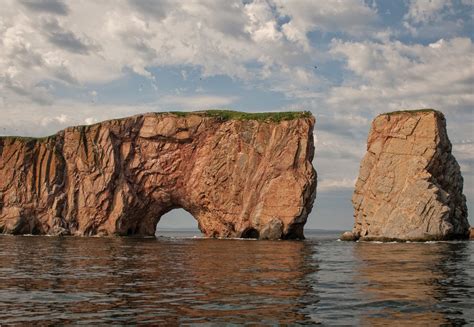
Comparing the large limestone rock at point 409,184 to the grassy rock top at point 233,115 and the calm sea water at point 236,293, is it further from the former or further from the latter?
the calm sea water at point 236,293

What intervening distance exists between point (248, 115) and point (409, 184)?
29.1 m

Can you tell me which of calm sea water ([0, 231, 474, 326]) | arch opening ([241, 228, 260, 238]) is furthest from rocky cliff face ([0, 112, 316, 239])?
calm sea water ([0, 231, 474, 326])

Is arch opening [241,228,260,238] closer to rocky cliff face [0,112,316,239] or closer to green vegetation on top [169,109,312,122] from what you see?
rocky cliff face [0,112,316,239]

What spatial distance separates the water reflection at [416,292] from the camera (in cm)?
1675

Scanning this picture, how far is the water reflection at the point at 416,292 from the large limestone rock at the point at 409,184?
34390 mm

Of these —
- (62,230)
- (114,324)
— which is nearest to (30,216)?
(62,230)

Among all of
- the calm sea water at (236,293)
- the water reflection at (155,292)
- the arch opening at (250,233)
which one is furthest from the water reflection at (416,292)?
the arch opening at (250,233)

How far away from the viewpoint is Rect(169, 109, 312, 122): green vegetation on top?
280 ft

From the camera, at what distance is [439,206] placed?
70.2 metres

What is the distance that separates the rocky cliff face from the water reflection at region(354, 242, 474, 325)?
164 ft

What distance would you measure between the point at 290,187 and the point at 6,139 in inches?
2086

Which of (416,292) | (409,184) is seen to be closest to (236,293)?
(416,292)

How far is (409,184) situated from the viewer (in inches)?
2867

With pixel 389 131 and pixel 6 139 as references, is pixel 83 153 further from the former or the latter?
pixel 389 131
